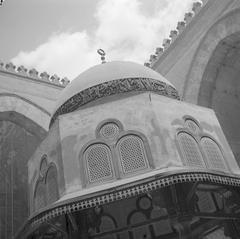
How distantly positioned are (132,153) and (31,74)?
7729 millimetres

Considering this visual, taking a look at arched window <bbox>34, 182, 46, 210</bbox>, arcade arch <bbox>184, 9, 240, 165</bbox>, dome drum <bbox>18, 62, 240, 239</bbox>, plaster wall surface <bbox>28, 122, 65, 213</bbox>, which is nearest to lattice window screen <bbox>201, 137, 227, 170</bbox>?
dome drum <bbox>18, 62, 240, 239</bbox>

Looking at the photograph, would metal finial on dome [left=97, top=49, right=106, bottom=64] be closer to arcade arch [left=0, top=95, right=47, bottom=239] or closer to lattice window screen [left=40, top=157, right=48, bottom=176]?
lattice window screen [left=40, top=157, right=48, bottom=176]

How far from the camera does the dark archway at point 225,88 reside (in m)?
10.3

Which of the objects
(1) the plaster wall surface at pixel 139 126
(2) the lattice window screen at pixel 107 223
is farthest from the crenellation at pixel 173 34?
(2) the lattice window screen at pixel 107 223

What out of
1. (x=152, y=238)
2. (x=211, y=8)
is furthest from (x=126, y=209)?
(x=211, y=8)

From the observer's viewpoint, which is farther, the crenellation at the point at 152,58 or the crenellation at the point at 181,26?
the crenellation at the point at 152,58

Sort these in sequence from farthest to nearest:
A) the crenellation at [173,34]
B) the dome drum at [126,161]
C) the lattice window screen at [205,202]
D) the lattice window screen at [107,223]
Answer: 1. the crenellation at [173,34]
2. the lattice window screen at [107,223]
3. the lattice window screen at [205,202]
4. the dome drum at [126,161]

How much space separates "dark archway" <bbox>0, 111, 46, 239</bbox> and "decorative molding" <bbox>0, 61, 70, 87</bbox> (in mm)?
1503

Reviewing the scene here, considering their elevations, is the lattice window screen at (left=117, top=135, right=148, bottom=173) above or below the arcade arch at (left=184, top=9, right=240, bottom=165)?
below

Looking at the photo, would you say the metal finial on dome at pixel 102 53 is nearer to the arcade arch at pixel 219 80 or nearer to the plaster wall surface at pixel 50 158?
the plaster wall surface at pixel 50 158

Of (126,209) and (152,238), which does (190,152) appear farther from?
(152,238)

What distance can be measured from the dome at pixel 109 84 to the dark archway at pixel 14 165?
14.1 feet

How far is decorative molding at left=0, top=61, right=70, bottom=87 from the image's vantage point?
11242 millimetres

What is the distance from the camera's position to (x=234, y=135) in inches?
417
